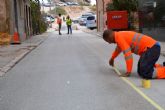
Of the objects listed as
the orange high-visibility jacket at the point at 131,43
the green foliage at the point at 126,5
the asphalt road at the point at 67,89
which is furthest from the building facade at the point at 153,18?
the orange high-visibility jacket at the point at 131,43

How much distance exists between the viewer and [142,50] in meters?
12.6

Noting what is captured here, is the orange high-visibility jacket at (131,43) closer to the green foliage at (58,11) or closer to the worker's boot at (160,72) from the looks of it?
the worker's boot at (160,72)

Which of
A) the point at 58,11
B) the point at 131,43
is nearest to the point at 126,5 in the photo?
the point at 131,43

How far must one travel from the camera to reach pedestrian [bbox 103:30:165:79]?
12.2m

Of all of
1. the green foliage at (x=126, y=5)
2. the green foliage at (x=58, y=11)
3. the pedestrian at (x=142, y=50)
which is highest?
the green foliage at (x=126, y=5)

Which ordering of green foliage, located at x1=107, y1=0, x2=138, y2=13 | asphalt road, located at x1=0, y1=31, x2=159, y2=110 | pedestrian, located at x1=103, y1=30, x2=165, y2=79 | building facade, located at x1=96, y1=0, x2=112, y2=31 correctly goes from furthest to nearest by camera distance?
building facade, located at x1=96, y1=0, x2=112, y2=31, green foliage, located at x1=107, y1=0, x2=138, y2=13, pedestrian, located at x1=103, y1=30, x2=165, y2=79, asphalt road, located at x1=0, y1=31, x2=159, y2=110

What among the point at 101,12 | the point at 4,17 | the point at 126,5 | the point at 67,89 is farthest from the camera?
the point at 101,12

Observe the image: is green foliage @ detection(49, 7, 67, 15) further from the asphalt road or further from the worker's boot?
the worker's boot

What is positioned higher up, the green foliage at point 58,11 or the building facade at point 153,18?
the building facade at point 153,18

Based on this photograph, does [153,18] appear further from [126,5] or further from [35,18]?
[35,18]

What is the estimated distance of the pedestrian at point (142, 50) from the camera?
12.2m

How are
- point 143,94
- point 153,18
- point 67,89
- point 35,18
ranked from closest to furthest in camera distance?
point 143,94 < point 67,89 < point 153,18 < point 35,18

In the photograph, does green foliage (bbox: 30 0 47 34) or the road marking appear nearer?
the road marking

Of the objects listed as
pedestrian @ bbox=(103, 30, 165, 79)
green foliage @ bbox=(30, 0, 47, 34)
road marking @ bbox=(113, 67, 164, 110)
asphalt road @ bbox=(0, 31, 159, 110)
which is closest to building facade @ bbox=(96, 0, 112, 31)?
green foliage @ bbox=(30, 0, 47, 34)
